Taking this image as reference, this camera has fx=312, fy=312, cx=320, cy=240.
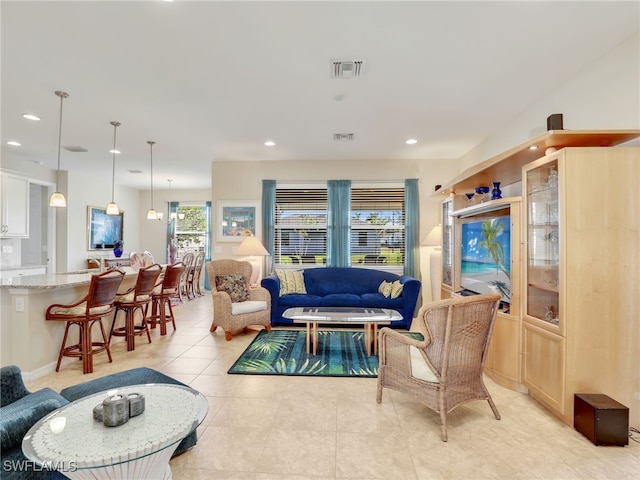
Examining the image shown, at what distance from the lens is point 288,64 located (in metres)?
2.72

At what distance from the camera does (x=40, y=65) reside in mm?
2738

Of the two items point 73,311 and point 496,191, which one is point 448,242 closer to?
point 496,191

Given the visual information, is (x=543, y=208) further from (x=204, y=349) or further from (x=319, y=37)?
(x=204, y=349)

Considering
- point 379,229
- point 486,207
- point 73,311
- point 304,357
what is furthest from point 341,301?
point 73,311

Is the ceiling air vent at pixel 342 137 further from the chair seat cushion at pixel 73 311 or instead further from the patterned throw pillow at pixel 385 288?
the chair seat cushion at pixel 73 311

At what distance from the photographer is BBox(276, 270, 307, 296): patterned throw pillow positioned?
5.22 m

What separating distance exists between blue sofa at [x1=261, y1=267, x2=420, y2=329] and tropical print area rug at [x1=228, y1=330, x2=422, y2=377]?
440mm

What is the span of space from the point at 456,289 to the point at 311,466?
2.93 m

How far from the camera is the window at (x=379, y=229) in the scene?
19.7 ft

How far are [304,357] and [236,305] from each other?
1347mm

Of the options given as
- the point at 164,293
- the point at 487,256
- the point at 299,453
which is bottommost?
the point at 299,453

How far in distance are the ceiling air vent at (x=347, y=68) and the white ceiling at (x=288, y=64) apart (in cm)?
7

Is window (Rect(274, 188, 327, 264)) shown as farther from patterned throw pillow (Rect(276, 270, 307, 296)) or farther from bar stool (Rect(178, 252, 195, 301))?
bar stool (Rect(178, 252, 195, 301))

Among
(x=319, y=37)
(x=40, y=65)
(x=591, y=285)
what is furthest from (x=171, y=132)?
(x=591, y=285)
